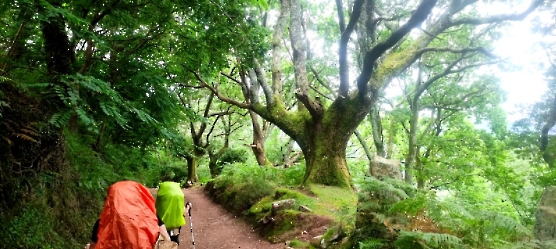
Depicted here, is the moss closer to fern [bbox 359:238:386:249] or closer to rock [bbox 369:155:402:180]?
rock [bbox 369:155:402:180]

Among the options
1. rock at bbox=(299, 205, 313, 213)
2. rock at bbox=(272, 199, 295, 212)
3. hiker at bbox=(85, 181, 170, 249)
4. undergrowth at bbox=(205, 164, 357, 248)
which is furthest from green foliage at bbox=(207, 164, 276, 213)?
hiker at bbox=(85, 181, 170, 249)

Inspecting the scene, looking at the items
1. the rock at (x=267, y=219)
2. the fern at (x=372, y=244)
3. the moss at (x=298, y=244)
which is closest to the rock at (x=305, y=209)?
the rock at (x=267, y=219)

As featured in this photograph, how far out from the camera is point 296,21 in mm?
10883

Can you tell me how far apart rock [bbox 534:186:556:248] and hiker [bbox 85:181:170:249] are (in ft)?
12.9

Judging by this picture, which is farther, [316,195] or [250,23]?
[316,195]

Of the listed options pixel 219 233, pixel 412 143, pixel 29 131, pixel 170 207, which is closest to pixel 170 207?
pixel 170 207

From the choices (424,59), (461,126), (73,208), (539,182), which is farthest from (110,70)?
(461,126)

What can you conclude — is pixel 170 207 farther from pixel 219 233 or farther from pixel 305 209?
pixel 219 233

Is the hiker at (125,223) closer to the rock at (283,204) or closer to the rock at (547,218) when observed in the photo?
the rock at (547,218)

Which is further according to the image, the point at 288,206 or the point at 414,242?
the point at 288,206

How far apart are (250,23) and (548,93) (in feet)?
31.8

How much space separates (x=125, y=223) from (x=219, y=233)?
6438 millimetres

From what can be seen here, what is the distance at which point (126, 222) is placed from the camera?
3.28 meters

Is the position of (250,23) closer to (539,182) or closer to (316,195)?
(316,195)
